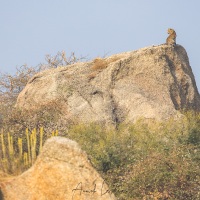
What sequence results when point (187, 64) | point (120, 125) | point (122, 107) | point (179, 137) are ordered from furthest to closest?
point (187, 64) < point (122, 107) < point (120, 125) < point (179, 137)

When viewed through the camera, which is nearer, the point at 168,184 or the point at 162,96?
the point at 168,184

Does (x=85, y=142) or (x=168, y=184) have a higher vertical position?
(x=85, y=142)

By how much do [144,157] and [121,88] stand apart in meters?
9.10

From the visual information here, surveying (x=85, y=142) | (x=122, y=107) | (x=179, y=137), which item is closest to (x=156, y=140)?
(x=179, y=137)

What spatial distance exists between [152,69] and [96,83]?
2615 mm

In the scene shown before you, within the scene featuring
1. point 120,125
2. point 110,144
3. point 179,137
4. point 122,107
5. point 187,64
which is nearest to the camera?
point 110,144

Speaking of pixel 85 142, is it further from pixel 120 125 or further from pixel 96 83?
pixel 96 83

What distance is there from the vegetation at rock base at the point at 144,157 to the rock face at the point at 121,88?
4.41 ft

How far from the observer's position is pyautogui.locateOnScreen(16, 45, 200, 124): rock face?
2258 centimetres

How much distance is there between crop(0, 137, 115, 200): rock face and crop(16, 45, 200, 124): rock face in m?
13.2

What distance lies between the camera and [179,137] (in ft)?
57.6
